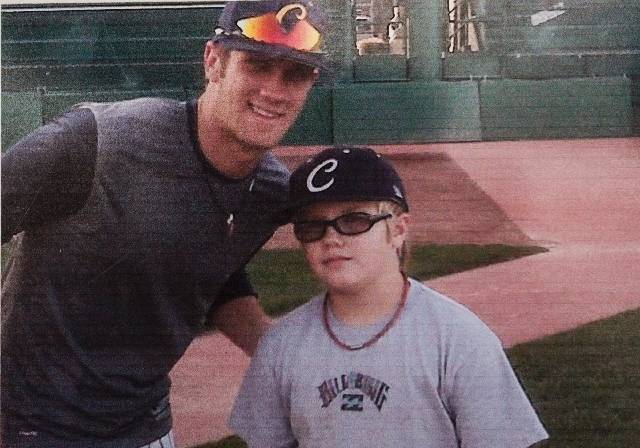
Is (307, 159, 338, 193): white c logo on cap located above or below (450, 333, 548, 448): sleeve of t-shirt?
above

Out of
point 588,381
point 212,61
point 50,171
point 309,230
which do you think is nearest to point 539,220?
point 588,381

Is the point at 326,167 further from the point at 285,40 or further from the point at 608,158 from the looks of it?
the point at 608,158

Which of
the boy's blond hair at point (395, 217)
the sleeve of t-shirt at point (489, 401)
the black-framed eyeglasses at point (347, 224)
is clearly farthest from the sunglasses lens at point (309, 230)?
the sleeve of t-shirt at point (489, 401)

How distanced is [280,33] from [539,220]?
58 cm

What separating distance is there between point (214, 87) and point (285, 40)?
0.59 ft

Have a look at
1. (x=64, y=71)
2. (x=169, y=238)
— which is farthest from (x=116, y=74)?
(x=169, y=238)

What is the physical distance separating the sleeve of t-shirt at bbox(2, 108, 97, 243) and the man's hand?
0.34 meters

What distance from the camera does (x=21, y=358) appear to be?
8.09 ft

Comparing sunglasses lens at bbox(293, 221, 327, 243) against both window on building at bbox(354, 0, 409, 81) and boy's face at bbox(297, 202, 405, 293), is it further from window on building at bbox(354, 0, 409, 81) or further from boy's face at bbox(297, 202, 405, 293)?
window on building at bbox(354, 0, 409, 81)

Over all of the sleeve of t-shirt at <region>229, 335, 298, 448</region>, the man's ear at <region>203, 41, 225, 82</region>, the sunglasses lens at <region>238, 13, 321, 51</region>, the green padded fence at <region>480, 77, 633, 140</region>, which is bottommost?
the sleeve of t-shirt at <region>229, 335, 298, 448</region>

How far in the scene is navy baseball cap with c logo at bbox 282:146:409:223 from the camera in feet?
7.51

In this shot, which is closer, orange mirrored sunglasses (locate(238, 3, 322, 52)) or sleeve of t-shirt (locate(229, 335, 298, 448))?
orange mirrored sunglasses (locate(238, 3, 322, 52))

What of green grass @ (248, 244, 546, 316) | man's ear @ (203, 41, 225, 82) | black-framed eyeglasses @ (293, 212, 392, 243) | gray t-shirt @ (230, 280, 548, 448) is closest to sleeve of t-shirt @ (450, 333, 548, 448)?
gray t-shirt @ (230, 280, 548, 448)

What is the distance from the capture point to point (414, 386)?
2.28 meters
